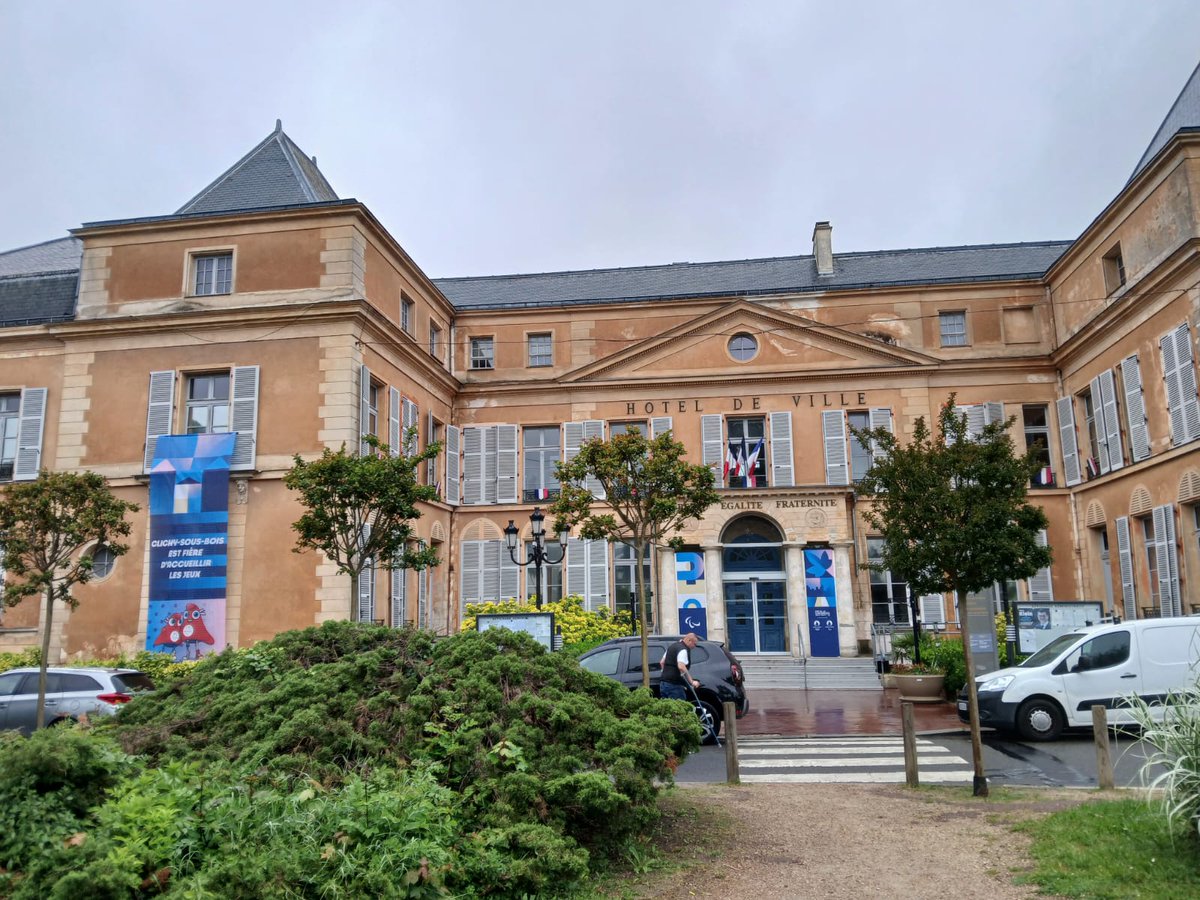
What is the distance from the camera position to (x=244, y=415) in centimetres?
1991

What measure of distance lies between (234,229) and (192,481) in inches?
226

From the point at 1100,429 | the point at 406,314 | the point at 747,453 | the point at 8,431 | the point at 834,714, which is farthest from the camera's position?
the point at 747,453

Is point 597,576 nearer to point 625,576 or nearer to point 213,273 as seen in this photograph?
point 625,576

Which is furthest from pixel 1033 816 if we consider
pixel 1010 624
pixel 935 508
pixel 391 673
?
pixel 1010 624

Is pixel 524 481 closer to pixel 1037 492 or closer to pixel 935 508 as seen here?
pixel 1037 492

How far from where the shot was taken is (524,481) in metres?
26.7

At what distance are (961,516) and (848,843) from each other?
13.2 feet

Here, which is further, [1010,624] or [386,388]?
[386,388]

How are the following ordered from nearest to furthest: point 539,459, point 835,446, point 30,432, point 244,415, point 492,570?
point 244,415 → point 30,432 → point 835,446 → point 492,570 → point 539,459

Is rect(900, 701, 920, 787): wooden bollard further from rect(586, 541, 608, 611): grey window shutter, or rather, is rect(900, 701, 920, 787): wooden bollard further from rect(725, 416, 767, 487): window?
rect(725, 416, 767, 487): window

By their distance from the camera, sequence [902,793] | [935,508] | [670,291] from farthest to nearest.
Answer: [670,291] < [935,508] < [902,793]

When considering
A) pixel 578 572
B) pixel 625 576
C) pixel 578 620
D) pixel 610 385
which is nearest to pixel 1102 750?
pixel 578 620

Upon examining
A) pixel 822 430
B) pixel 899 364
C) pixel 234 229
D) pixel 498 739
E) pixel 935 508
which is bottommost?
pixel 498 739

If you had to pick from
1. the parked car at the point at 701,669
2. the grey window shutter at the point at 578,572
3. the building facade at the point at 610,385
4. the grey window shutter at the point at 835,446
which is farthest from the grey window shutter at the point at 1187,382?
the grey window shutter at the point at 578,572
